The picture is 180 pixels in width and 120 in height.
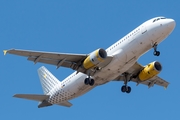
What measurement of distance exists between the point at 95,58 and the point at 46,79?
1380 centimetres

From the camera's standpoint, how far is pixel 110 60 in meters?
52.2

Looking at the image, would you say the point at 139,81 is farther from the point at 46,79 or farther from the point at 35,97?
the point at 35,97

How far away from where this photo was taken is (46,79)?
210 feet

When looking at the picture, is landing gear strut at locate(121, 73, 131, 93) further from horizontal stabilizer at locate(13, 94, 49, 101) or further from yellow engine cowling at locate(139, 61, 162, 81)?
horizontal stabilizer at locate(13, 94, 49, 101)

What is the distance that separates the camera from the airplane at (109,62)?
51338mm

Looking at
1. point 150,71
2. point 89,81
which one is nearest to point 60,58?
point 89,81

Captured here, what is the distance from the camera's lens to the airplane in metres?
51.3

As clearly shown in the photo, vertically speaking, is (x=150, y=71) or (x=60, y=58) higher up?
(x=150, y=71)

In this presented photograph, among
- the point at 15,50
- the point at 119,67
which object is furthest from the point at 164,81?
the point at 15,50

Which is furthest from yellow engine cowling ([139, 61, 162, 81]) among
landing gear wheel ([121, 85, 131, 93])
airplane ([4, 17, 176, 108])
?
landing gear wheel ([121, 85, 131, 93])

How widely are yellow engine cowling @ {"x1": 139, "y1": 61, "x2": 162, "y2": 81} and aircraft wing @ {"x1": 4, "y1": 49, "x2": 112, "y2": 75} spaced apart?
24.1 ft

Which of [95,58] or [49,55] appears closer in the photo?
[95,58]

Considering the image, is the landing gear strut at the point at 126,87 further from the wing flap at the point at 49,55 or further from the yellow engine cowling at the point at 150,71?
the wing flap at the point at 49,55

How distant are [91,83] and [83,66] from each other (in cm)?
196
